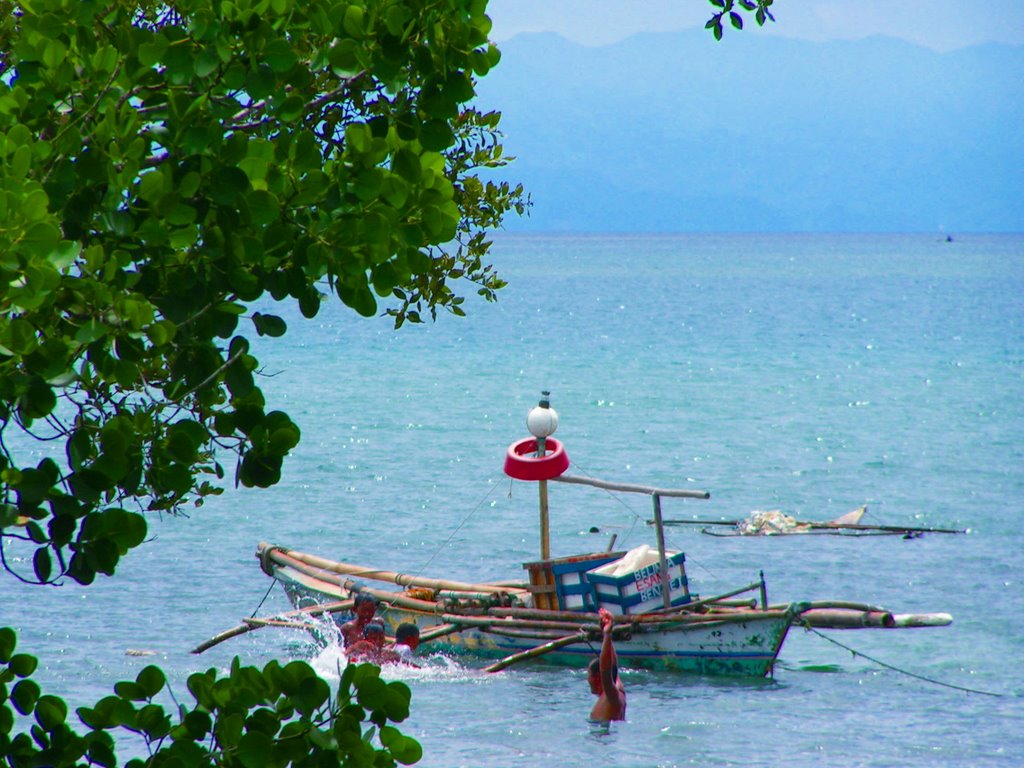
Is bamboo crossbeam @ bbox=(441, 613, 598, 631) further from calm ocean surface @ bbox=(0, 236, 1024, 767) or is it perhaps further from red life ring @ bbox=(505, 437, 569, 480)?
red life ring @ bbox=(505, 437, 569, 480)

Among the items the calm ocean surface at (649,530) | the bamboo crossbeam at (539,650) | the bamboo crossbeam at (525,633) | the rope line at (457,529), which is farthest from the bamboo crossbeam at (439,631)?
the rope line at (457,529)

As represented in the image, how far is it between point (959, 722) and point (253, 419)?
13.3m

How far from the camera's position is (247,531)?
24984mm

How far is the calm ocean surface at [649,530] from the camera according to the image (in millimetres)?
14500

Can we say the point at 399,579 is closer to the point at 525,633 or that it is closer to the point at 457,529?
the point at 525,633

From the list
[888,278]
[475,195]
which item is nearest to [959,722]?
[475,195]

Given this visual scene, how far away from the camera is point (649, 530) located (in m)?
24.9

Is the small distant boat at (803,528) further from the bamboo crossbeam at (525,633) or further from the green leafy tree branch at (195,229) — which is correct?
the green leafy tree branch at (195,229)

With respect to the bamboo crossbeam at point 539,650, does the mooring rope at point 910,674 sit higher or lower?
lower

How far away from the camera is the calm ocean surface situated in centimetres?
1450

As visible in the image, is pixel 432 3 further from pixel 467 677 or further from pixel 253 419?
pixel 467 677

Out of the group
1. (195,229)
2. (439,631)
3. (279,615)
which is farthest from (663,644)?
(195,229)

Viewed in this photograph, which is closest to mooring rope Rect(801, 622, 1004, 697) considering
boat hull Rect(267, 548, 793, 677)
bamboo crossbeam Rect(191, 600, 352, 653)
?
boat hull Rect(267, 548, 793, 677)

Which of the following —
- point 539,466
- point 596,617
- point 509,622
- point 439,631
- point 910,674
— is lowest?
point 910,674
